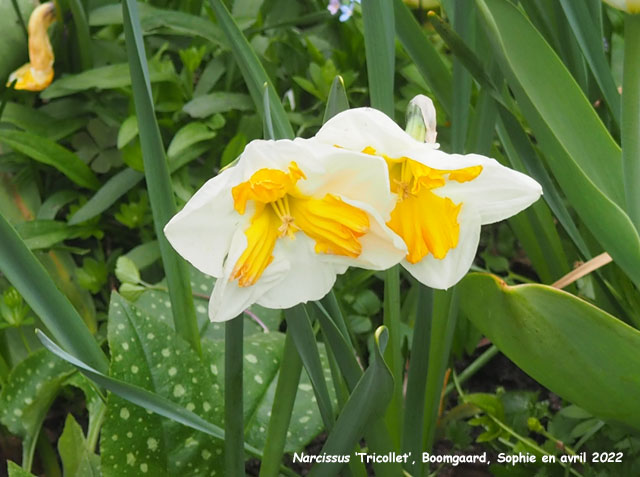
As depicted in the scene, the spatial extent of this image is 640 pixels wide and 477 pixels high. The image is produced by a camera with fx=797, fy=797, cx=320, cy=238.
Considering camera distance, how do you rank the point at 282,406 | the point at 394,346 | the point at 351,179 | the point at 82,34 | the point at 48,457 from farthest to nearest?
the point at 82,34 < the point at 48,457 < the point at 394,346 < the point at 282,406 < the point at 351,179

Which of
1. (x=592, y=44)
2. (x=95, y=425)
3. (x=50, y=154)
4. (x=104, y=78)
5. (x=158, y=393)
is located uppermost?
(x=592, y=44)

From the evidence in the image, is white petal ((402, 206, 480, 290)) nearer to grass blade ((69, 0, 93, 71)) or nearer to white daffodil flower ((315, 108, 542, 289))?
white daffodil flower ((315, 108, 542, 289))

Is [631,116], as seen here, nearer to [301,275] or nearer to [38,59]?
[301,275]

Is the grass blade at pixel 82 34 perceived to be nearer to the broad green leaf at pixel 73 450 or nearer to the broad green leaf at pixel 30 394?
the broad green leaf at pixel 30 394

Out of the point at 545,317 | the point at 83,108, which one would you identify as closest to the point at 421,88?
the point at 83,108

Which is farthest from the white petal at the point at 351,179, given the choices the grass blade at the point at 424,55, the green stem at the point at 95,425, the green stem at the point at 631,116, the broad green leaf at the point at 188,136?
the broad green leaf at the point at 188,136

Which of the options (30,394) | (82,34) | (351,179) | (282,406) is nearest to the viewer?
(351,179)

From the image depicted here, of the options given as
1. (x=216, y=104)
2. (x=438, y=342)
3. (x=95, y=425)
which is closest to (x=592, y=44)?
(x=438, y=342)
